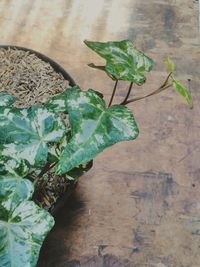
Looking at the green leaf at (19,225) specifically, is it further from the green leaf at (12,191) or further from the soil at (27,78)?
the soil at (27,78)

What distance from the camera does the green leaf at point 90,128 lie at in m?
0.80

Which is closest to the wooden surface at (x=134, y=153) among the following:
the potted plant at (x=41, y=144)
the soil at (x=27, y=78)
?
the soil at (x=27, y=78)

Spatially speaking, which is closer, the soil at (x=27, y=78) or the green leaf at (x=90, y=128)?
the green leaf at (x=90, y=128)


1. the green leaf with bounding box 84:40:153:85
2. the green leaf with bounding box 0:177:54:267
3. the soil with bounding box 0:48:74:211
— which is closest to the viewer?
the green leaf with bounding box 0:177:54:267

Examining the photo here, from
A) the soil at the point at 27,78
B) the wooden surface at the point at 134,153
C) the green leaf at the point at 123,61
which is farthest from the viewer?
the soil at the point at 27,78

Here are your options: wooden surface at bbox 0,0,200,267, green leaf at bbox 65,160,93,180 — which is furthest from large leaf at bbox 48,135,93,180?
wooden surface at bbox 0,0,200,267

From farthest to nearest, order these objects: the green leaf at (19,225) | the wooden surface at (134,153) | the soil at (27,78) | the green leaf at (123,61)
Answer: the soil at (27,78) → the wooden surface at (134,153) → the green leaf at (123,61) → the green leaf at (19,225)

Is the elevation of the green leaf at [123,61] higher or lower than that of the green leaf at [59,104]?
higher

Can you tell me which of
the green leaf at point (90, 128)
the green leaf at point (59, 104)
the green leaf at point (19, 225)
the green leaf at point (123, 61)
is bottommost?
the green leaf at point (19, 225)

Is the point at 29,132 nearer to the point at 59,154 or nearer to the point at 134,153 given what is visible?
the point at 59,154

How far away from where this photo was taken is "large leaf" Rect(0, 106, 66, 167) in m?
0.83

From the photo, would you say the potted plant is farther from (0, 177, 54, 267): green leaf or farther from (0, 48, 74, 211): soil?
(0, 48, 74, 211): soil

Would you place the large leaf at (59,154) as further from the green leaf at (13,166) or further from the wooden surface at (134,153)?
the wooden surface at (134,153)

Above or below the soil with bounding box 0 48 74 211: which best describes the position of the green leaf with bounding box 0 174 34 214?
above
